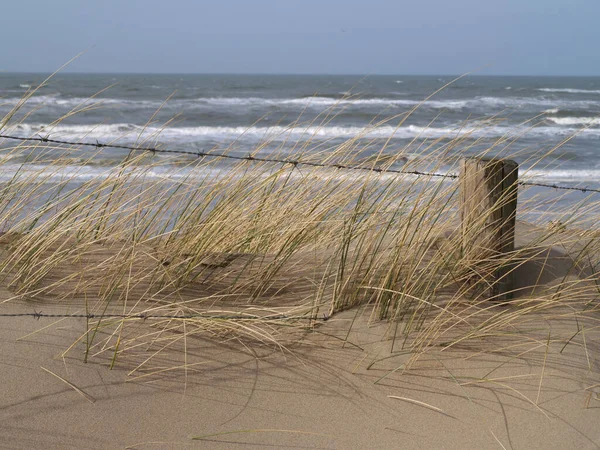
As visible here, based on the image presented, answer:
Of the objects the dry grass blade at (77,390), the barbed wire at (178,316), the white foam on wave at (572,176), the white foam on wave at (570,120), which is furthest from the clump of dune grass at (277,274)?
the white foam on wave at (570,120)

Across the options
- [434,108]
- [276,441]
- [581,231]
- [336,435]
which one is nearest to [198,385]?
[276,441]

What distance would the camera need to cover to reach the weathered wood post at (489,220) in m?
2.79

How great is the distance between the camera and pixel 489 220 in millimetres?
2822

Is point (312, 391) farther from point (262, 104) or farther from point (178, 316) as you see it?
point (262, 104)

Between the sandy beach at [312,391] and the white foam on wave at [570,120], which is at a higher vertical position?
the white foam on wave at [570,120]

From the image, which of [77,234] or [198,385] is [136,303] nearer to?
[198,385]

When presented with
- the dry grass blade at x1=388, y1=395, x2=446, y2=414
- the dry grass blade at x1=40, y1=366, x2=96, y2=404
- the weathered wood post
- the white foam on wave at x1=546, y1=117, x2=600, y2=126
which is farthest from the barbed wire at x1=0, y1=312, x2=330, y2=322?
the white foam on wave at x1=546, y1=117, x2=600, y2=126

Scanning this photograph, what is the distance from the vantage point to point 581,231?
3.39 metres

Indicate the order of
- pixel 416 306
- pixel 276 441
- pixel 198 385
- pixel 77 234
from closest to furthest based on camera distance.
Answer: pixel 276 441
pixel 198 385
pixel 416 306
pixel 77 234

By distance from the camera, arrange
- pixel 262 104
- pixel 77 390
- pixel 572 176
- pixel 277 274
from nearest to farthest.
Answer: pixel 77 390, pixel 277 274, pixel 572 176, pixel 262 104

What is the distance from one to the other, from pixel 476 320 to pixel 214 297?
3.44 ft

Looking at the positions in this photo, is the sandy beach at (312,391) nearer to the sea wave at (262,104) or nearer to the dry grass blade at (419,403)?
the dry grass blade at (419,403)

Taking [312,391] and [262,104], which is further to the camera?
[262,104]

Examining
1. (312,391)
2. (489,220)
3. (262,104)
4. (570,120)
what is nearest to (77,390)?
(312,391)
